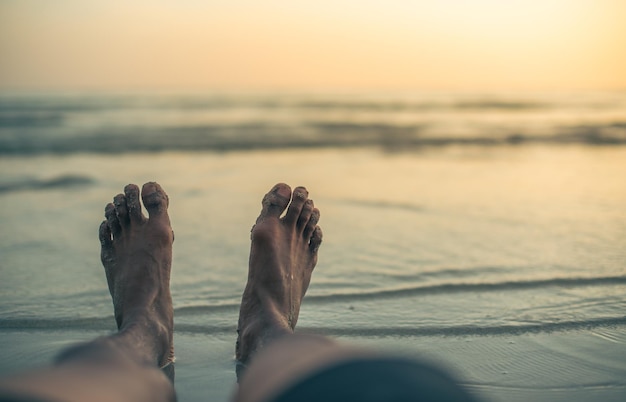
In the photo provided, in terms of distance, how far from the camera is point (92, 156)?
818cm

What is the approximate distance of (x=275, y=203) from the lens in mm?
3094

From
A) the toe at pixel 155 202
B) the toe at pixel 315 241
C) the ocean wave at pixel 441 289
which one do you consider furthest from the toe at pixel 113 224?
the toe at pixel 315 241

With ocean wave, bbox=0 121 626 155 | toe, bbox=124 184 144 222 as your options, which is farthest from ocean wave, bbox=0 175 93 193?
toe, bbox=124 184 144 222

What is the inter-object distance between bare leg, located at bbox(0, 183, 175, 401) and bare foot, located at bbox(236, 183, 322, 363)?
293 millimetres

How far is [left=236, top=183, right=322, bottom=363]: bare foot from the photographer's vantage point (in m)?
2.40

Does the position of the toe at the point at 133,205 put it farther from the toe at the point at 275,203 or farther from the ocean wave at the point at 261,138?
the ocean wave at the point at 261,138

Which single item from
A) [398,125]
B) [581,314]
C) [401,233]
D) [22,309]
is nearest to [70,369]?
[22,309]

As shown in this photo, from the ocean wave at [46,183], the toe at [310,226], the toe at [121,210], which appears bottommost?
the ocean wave at [46,183]

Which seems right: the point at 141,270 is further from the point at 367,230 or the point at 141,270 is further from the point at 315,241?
the point at 367,230

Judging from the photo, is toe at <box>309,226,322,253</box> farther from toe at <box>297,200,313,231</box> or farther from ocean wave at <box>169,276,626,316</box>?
ocean wave at <box>169,276,626,316</box>

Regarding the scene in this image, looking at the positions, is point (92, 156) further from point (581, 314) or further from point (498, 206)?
point (581, 314)

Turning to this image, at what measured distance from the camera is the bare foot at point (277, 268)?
7.88ft

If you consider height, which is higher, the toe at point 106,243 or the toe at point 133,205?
the toe at point 133,205

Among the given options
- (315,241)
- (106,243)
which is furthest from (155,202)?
(315,241)
